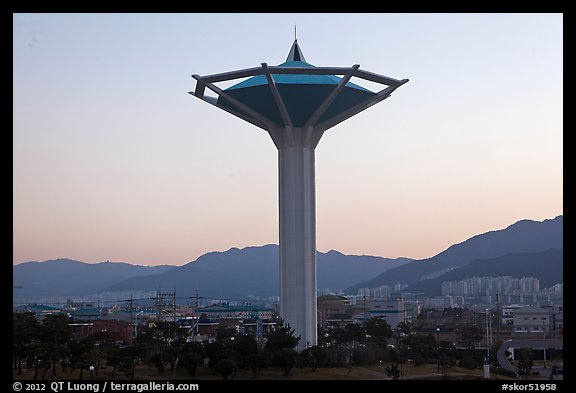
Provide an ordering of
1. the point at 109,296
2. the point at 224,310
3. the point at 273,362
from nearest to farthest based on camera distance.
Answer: the point at 273,362 → the point at 224,310 → the point at 109,296

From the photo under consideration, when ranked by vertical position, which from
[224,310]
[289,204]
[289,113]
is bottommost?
[224,310]

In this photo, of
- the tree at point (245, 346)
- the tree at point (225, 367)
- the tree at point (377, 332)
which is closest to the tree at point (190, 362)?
the tree at point (225, 367)

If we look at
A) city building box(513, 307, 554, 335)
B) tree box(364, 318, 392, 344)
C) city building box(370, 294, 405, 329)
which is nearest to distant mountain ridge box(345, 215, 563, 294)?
city building box(370, 294, 405, 329)

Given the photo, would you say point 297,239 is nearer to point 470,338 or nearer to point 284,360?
point 284,360

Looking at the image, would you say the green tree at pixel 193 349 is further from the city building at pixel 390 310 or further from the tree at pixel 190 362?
the city building at pixel 390 310

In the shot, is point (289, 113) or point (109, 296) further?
point (109, 296)
